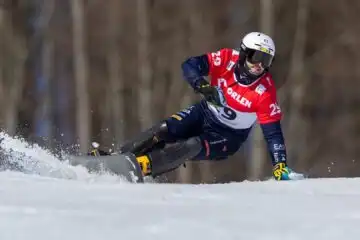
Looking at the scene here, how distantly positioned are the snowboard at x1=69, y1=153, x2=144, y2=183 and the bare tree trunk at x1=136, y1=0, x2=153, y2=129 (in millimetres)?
18212

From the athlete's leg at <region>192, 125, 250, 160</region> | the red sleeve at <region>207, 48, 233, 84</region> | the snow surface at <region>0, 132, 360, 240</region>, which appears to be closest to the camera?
the snow surface at <region>0, 132, 360, 240</region>

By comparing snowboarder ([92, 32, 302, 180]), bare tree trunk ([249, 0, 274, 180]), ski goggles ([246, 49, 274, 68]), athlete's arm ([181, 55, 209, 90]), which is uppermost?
ski goggles ([246, 49, 274, 68])

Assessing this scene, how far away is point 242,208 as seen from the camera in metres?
4.95

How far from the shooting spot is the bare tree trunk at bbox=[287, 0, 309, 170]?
24.2m

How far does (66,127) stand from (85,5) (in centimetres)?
420

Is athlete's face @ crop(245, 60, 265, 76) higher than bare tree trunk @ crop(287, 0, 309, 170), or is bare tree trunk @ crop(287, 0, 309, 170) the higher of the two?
athlete's face @ crop(245, 60, 265, 76)

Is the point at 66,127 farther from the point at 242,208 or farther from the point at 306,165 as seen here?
the point at 242,208

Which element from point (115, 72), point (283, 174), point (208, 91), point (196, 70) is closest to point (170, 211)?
point (208, 91)

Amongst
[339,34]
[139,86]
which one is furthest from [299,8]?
[139,86]

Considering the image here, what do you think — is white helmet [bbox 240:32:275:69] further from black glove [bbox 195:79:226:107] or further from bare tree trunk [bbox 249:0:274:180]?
bare tree trunk [bbox 249:0:274:180]

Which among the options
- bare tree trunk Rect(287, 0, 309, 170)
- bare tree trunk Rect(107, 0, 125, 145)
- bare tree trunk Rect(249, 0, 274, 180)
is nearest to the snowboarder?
bare tree trunk Rect(249, 0, 274, 180)

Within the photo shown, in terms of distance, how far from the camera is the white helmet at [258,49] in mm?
7633

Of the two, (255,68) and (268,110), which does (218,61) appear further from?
(268,110)

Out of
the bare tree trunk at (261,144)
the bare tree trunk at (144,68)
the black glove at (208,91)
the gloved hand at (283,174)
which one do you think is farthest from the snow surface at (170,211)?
the bare tree trunk at (144,68)
